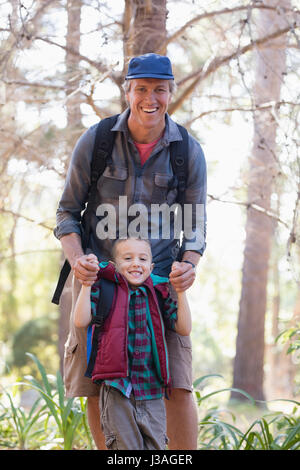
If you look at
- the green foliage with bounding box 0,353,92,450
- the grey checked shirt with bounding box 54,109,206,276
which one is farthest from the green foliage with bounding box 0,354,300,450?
the grey checked shirt with bounding box 54,109,206,276

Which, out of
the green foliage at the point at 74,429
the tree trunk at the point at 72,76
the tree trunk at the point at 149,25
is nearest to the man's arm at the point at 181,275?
the green foliage at the point at 74,429

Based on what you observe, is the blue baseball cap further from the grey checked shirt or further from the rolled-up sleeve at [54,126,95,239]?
the rolled-up sleeve at [54,126,95,239]

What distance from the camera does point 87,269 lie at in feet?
8.11

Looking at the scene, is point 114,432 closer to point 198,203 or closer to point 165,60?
point 198,203

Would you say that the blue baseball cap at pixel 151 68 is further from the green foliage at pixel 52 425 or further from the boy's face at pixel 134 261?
the green foliage at pixel 52 425

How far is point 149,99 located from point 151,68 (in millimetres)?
136

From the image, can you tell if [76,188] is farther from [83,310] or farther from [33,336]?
[33,336]

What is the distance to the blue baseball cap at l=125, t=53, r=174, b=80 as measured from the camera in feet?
8.82

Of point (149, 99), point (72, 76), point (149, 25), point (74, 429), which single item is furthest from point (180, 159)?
point (72, 76)

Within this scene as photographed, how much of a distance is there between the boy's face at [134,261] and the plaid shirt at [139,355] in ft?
0.19

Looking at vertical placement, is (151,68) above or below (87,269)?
above

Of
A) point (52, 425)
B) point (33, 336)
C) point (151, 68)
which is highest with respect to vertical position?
point (151, 68)

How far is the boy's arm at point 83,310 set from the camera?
2.54m

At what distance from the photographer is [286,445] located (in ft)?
11.9
